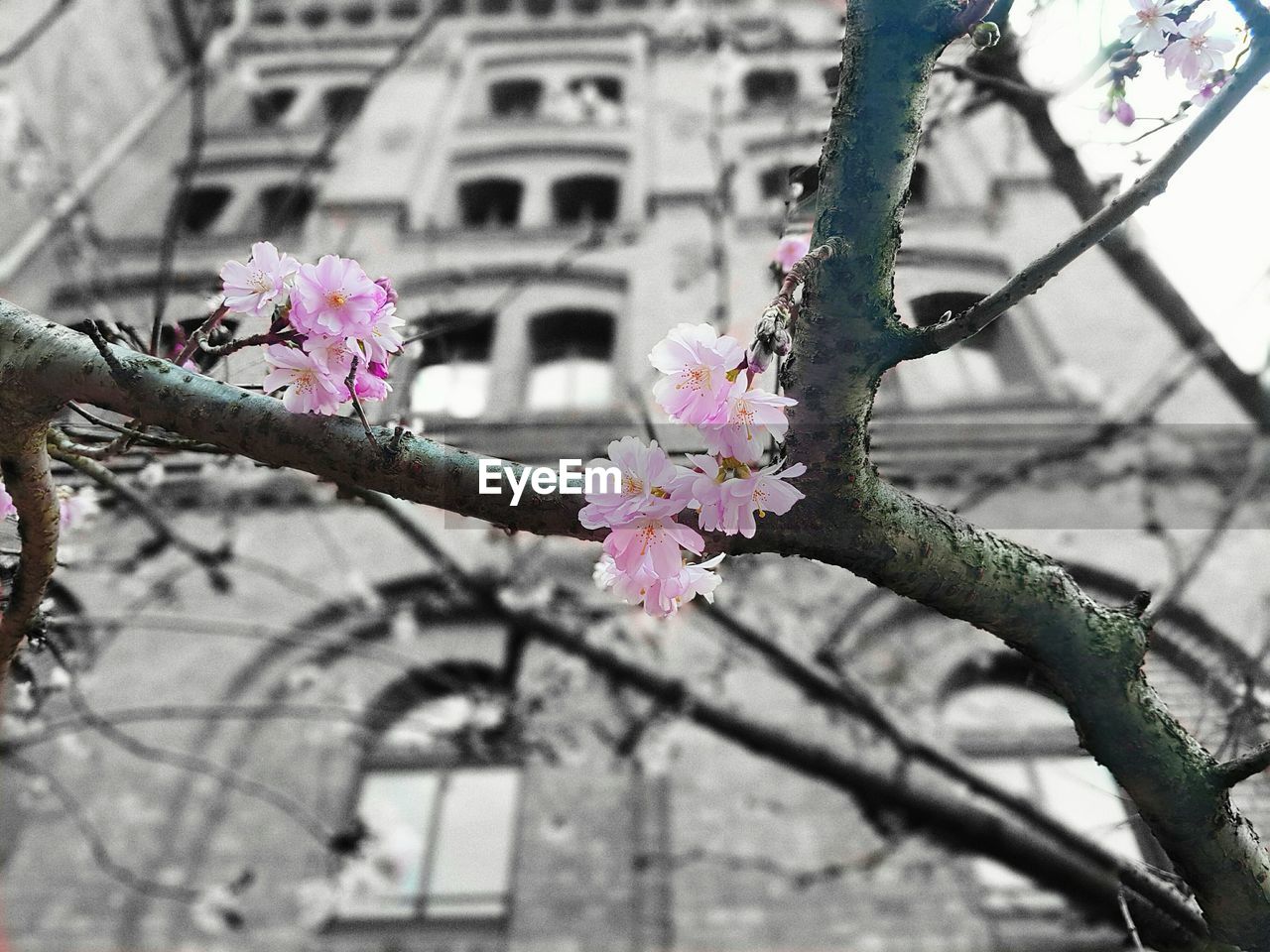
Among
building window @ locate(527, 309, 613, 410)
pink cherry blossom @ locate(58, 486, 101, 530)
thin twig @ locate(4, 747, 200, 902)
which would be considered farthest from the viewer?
building window @ locate(527, 309, 613, 410)

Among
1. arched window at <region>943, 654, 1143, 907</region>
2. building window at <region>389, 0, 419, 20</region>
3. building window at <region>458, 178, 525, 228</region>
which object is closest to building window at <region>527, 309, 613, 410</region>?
building window at <region>458, 178, 525, 228</region>

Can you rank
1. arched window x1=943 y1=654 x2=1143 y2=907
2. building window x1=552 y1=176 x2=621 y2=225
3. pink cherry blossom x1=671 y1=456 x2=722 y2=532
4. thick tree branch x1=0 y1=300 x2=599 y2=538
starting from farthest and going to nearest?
building window x1=552 y1=176 x2=621 y2=225 → arched window x1=943 y1=654 x2=1143 y2=907 → thick tree branch x1=0 y1=300 x2=599 y2=538 → pink cherry blossom x1=671 y1=456 x2=722 y2=532

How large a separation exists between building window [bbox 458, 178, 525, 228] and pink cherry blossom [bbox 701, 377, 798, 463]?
1017cm

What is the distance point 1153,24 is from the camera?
2094mm

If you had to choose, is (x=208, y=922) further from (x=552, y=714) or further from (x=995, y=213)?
(x=995, y=213)

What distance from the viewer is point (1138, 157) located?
2.40 metres

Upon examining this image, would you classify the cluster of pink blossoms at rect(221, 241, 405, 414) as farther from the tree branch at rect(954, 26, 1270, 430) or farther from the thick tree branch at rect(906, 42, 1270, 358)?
the tree branch at rect(954, 26, 1270, 430)

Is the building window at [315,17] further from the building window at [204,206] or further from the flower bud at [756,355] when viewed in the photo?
the flower bud at [756,355]

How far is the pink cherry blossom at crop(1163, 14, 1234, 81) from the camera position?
2082 millimetres

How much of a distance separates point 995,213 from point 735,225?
2.88m

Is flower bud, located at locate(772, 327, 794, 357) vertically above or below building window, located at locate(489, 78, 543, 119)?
below

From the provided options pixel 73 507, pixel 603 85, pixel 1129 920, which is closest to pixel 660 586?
pixel 1129 920

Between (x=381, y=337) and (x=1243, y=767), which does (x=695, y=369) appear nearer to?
(x=381, y=337)

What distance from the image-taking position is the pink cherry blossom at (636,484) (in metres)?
1.53
